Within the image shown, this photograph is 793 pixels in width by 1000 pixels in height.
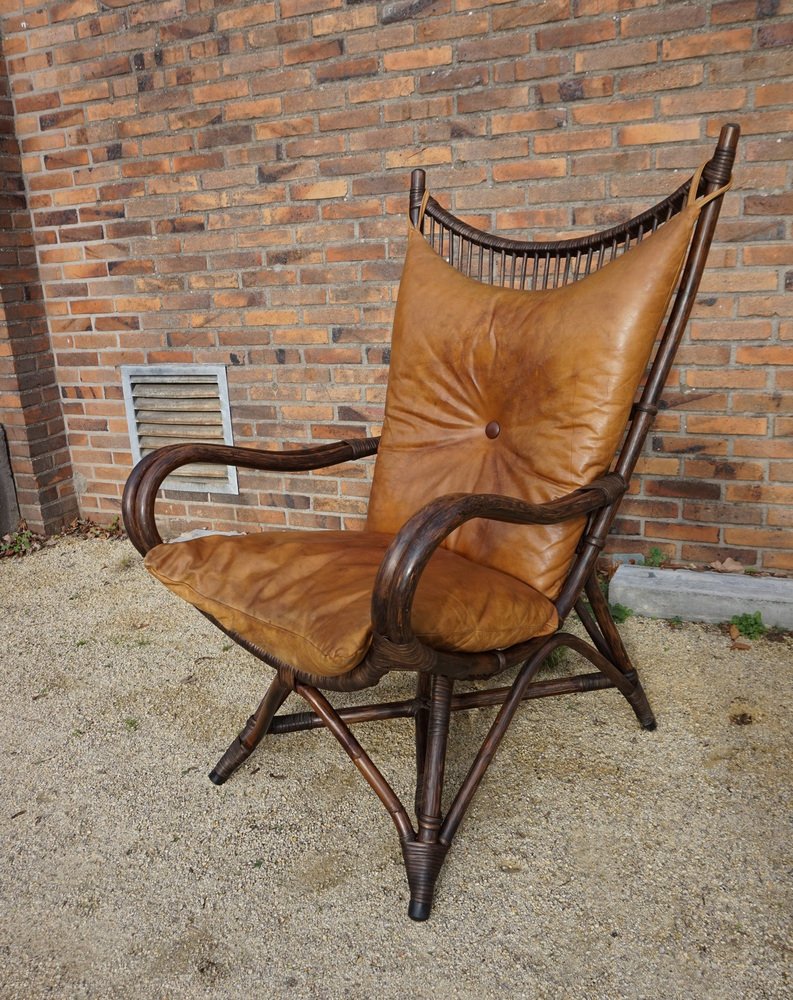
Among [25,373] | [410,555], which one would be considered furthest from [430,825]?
[25,373]

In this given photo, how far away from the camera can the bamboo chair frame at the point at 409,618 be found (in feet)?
3.67

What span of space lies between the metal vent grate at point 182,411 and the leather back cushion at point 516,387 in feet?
3.96

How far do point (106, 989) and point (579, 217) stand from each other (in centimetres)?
203

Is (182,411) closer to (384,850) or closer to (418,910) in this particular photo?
(384,850)

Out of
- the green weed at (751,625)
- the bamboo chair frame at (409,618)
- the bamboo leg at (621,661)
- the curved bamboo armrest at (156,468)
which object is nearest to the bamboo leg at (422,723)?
the bamboo chair frame at (409,618)

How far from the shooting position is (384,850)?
1.43 meters

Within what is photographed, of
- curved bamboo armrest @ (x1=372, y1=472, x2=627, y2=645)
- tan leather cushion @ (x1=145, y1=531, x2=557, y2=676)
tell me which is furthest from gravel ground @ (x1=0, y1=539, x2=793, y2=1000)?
curved bamboo armrest @ (x1=372, y1=472, x2=627, y2=645)

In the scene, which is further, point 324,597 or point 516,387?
point 516,387

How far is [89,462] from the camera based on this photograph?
3.18 m

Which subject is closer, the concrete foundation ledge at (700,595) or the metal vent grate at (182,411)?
the concrete foundation ledge at (700,595)

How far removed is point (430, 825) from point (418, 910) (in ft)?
0.41

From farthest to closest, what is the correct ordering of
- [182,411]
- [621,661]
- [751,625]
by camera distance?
[182,411] → [751,625] → [621,661]

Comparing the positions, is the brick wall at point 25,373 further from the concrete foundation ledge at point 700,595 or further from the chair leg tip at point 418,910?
the chair leg tip at point 418,910

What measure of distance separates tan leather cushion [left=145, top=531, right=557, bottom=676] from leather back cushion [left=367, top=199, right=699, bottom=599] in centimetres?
13
